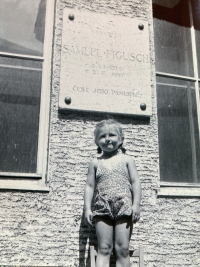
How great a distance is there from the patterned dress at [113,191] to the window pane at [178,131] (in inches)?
42.9

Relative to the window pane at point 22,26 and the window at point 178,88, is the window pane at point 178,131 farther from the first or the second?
the window pane at point 22,26

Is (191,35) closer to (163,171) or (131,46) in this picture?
(131,46)

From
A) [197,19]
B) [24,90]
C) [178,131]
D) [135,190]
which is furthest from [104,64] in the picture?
[197,19]

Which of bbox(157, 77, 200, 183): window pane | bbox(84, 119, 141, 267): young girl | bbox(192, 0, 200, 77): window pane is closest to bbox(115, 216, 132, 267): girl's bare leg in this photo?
bbox(84, 119, 141, 267): young girl

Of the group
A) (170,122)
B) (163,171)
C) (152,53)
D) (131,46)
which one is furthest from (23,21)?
(163,171)

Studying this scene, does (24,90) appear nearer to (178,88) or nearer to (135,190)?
(135,190)

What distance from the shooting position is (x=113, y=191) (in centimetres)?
267

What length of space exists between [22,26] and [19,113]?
3.91 feet

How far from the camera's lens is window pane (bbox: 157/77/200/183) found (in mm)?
3814

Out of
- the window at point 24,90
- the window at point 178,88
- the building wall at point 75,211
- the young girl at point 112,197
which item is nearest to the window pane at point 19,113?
the window at point 24,90

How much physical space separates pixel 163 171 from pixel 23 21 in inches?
101

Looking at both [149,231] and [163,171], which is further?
[163,171]

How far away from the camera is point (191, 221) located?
3.44 m

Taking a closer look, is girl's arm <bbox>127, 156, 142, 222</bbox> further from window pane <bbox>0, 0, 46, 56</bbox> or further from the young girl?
window pane <bbox>0, 0, 46, 56</bbox>
